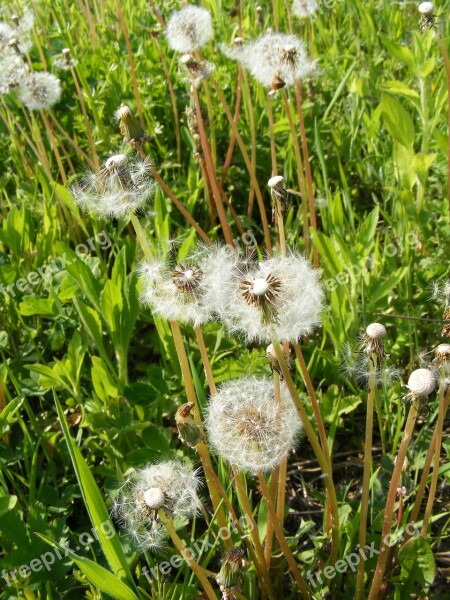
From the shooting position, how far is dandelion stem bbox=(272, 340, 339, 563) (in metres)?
1.28

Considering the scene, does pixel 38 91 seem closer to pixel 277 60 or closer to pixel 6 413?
pixel 277 60

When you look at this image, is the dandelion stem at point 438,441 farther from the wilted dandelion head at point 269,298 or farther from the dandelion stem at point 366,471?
the wilted dandelion head at point 269,298

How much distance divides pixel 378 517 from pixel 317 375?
0.67m

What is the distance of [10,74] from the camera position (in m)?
3.24

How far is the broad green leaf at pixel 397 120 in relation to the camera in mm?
2613

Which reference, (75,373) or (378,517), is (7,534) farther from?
(378,517)

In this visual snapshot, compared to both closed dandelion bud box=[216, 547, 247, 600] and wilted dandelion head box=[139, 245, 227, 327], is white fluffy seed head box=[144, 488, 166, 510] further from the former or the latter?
wilted dandelion head box=[139, 245, 227, 327]

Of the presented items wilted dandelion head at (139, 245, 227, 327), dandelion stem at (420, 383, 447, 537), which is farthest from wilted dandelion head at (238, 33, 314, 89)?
dandelion stem at (420, 383, 447, 537)

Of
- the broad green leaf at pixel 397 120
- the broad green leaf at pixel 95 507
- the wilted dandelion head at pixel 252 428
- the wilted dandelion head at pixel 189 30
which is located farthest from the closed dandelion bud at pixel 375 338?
the wilted dandelion head at pixel 189 30

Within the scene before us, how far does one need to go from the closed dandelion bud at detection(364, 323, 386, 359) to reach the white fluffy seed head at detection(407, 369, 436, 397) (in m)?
0.10

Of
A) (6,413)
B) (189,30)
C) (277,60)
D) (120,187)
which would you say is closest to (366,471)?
(120,187)

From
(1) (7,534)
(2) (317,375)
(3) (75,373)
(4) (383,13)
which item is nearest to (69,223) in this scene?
(3) (75,373)

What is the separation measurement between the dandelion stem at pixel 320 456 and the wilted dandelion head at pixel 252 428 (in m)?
0.04

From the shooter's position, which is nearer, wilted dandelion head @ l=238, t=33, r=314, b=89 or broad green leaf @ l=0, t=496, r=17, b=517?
broad green leaf @ l=0, t=496, r=17, b=517
